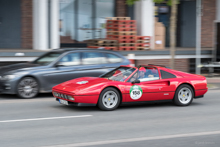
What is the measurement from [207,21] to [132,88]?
1596 cm

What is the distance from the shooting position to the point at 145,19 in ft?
63.7

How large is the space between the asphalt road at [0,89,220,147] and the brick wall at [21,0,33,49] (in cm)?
957

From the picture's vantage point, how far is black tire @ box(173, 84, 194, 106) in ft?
31.4

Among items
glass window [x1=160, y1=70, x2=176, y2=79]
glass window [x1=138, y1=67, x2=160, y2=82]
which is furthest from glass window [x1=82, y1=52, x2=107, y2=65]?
glass window [x1=160, y1=70, x2=176, y2=79]

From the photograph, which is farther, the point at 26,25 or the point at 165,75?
the point at 26,25

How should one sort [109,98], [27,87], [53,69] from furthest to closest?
[53,69], [27,87], [109,98]

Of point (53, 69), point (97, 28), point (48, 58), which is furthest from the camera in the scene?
point (97, 28)

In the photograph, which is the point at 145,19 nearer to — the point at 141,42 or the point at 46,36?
the point at 141,42

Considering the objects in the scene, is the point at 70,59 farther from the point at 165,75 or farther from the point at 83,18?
the point at 83,18

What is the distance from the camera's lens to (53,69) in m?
11.1

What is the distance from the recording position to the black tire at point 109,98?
8.60 meters

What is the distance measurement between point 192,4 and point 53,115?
17.8 meters

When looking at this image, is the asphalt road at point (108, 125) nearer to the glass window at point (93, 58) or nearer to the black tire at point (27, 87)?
the black tire at point (27, 87)

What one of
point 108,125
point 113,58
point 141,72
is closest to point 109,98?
point 141,72
